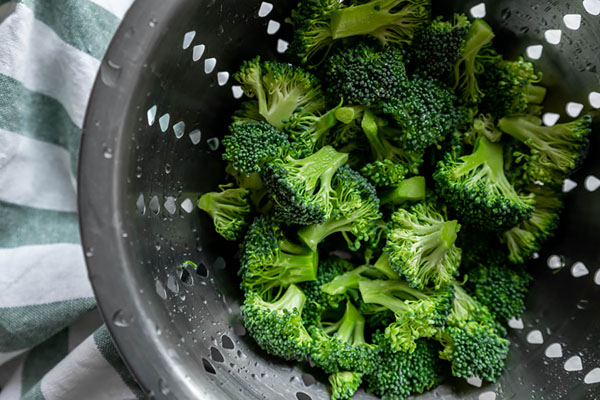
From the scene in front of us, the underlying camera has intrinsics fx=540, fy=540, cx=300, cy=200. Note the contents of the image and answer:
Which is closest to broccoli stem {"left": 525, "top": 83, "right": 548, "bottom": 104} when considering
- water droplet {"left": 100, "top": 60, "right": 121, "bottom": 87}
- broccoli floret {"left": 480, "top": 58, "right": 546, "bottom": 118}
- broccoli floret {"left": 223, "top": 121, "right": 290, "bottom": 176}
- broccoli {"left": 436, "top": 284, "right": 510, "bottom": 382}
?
broccoli floret {"left": 480, "top": 58, "right": 546, "bottom": 118}

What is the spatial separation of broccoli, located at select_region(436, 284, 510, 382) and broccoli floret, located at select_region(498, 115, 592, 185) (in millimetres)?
384

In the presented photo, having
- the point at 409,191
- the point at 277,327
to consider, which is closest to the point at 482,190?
the point at 409,191

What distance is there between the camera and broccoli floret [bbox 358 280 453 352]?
128cm

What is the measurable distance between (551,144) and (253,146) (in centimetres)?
77

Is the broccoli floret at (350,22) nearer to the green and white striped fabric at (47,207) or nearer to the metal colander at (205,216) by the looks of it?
the metal colander at (205,216)

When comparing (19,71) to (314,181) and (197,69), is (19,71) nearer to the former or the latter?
(197,69)

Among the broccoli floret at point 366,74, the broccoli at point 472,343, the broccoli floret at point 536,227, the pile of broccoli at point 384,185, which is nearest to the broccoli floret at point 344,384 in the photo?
the pile of broccoli at point 384,185

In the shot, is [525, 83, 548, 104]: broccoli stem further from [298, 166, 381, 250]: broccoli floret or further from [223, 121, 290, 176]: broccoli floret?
[223, 121, 290, 176]: broccoli floret

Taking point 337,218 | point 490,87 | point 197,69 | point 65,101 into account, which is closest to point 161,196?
point 197,69

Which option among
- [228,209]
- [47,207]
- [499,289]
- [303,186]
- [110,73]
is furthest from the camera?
[47,207]

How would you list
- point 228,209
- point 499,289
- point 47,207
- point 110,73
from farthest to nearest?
point 47,207 < point 499,289 < point 228,209 < point 110,73

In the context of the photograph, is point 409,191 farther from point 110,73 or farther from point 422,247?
point 110,73

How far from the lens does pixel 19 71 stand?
1508 mm

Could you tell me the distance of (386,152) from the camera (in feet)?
4.47
